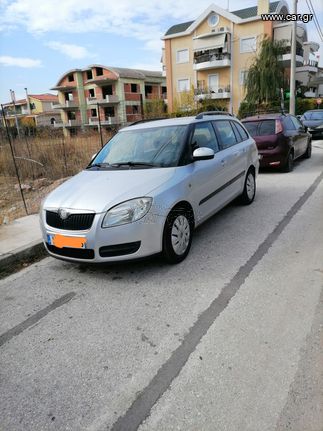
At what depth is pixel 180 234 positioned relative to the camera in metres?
4.26

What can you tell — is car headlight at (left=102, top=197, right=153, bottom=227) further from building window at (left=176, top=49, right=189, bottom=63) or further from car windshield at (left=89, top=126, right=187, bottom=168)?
building window at (left=176, top=49, right=189, bottom=63)

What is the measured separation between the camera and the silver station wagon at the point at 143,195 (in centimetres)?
374

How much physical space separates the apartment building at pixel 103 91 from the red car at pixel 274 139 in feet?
134

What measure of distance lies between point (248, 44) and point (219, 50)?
3.34 m

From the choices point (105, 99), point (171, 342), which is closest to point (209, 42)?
point (105, 99)

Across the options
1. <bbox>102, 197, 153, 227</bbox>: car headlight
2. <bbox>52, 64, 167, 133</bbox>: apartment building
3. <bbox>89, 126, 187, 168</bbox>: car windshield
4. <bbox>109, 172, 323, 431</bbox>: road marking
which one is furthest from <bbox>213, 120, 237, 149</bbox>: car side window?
<bbox>52, 64, 167, 133</bbox>: apartment building

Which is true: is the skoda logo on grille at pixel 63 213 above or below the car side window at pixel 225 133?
below

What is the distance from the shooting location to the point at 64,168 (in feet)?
40.1

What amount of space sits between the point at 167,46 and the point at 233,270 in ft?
152

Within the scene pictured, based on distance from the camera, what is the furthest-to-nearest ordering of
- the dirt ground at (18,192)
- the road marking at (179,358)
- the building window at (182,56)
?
1. the building window at (182,56)
2. the dirt ground at (18,192)
3. the road marking at (179,358)

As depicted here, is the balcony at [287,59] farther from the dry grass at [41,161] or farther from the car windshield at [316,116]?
the dry grass at [41,161]

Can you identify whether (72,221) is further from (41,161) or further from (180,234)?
(41,161)

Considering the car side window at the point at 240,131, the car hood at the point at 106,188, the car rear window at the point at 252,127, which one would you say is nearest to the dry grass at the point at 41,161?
the car rear window at the point at 252,127

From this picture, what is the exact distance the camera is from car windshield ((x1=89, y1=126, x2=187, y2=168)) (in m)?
4.59
